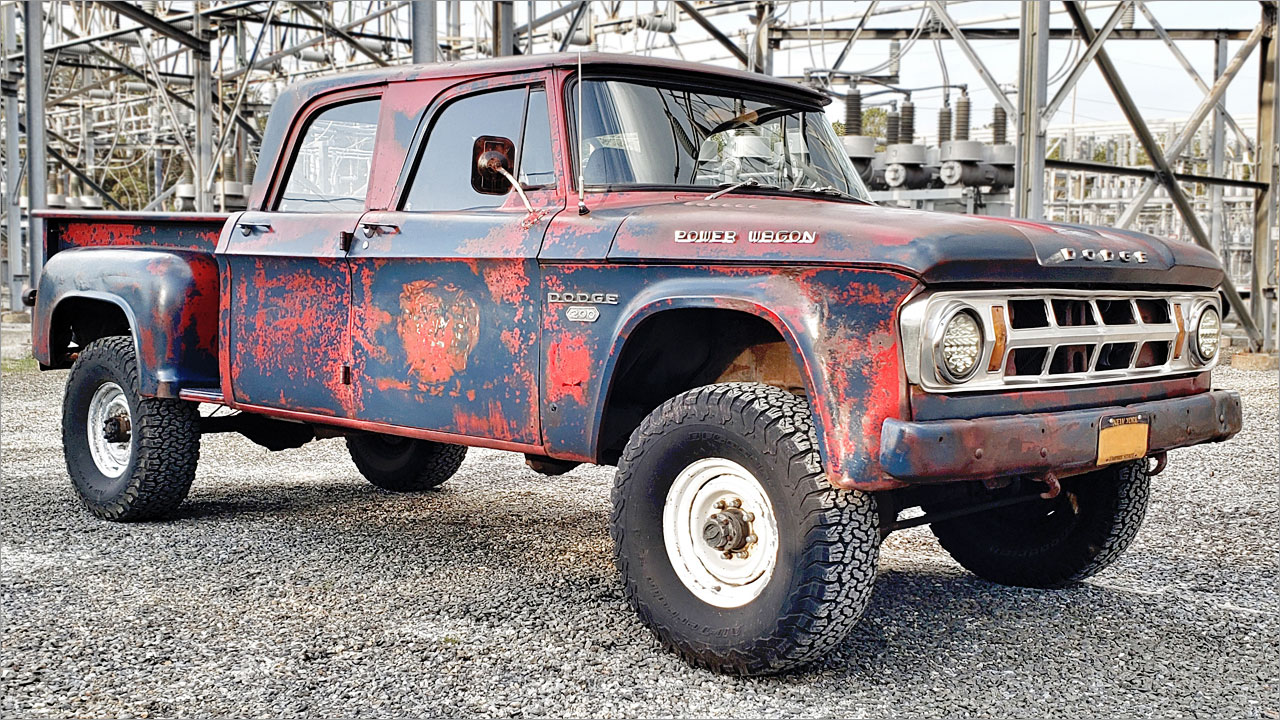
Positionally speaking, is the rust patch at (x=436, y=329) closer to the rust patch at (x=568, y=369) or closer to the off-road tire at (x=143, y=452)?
the rust patch at (x=568, y=369)

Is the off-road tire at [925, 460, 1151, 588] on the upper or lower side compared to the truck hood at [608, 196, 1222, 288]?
lower

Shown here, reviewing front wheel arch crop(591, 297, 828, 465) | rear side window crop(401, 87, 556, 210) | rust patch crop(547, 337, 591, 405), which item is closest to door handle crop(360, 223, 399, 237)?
rear side window crop(401, 87, 556, 210)

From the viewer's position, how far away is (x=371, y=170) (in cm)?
515

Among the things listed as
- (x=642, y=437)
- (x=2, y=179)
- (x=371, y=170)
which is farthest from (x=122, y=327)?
(x=2, y=179)

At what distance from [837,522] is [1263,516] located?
12.7 feet

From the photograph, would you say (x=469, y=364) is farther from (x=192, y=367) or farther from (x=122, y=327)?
(x=122, y=327)

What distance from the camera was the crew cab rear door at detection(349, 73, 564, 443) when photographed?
4.40m

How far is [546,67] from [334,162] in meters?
1.32

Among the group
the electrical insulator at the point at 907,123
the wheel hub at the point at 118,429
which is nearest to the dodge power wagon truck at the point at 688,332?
the wheel hub at the point at 118,429

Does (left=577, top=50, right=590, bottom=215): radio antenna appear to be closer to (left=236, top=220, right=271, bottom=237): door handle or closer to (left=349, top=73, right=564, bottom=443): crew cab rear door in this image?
(left=349, top=73, right=564, bottom=443): crew cab rear door

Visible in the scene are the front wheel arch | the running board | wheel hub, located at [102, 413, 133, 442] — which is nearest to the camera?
the front wheel arch

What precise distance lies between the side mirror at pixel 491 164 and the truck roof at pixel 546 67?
34cm

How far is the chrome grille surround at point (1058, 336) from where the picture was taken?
3.42 metres

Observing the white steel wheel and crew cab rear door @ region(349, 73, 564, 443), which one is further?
crew cab rear door @ region(349, 73, 564, 443)
